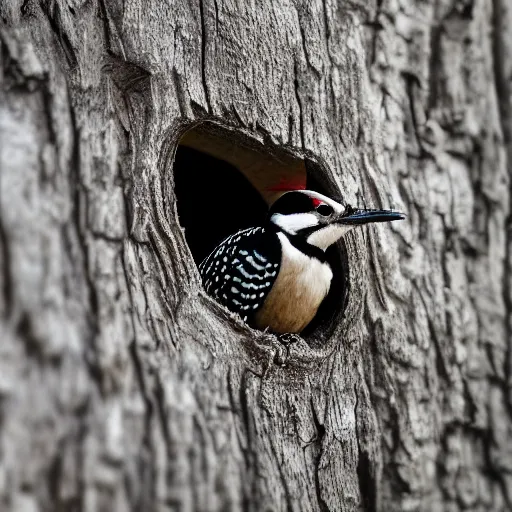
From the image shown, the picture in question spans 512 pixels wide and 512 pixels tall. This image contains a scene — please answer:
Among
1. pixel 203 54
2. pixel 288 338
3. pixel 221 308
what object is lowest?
pixel 288 338

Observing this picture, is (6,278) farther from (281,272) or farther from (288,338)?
(281,272)

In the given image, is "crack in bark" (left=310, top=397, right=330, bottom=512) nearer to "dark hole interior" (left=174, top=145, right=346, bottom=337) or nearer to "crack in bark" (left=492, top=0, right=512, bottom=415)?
"crack in bark" (left=492, top=0, right=512, bottom=415)

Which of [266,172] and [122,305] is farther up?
[266,172]

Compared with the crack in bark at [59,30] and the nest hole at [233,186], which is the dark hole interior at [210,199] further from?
the crack in bark at [59,30]

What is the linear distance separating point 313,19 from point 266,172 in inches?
31.3

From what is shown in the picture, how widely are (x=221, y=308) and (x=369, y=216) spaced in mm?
666

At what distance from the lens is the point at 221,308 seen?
118 inches

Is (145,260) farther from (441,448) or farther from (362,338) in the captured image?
(441,448)

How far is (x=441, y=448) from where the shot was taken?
9.61 feet

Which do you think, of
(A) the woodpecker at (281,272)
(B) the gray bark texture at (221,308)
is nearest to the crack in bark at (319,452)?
A: (B) the gray bark texture at (221,308)

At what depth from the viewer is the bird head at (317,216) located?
3.12m

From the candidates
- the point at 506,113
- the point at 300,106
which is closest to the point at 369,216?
the point at 300,106

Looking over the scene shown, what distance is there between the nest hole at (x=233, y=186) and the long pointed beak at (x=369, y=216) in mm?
207

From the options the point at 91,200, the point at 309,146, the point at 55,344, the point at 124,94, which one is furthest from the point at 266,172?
the point at 55,344
